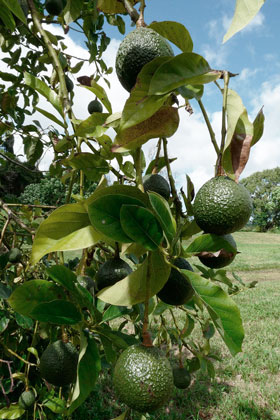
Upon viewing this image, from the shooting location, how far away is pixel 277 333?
422cm

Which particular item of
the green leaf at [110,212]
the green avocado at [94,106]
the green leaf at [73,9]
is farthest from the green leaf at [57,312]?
the green avocado at [94,106]

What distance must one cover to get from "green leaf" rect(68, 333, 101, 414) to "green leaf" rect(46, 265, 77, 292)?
0.36 ft

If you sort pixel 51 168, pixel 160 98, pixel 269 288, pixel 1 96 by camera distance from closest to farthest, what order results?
pixel 160 98 < pixel 51 168 < pixel 1 96 < pixel 269 288

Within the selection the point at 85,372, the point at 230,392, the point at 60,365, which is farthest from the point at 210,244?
the point at 230,392

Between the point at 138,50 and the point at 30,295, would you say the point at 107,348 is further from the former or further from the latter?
the point at 138,50

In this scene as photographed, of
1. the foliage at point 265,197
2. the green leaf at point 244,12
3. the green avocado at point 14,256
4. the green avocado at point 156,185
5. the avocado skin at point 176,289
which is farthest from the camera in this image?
the foliage at point 265,197

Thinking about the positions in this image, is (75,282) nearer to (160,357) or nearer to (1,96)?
(160,357)

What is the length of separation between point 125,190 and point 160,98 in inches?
6.6

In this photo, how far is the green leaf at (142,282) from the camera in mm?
631

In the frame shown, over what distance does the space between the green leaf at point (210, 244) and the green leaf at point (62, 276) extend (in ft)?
0.92

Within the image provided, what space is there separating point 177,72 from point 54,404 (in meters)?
1.23

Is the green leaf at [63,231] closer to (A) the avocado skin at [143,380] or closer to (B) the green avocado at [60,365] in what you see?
(A) the avocado skin at [143,380]

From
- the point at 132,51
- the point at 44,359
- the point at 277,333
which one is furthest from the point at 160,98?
the point at 277,333

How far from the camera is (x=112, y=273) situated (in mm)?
783
